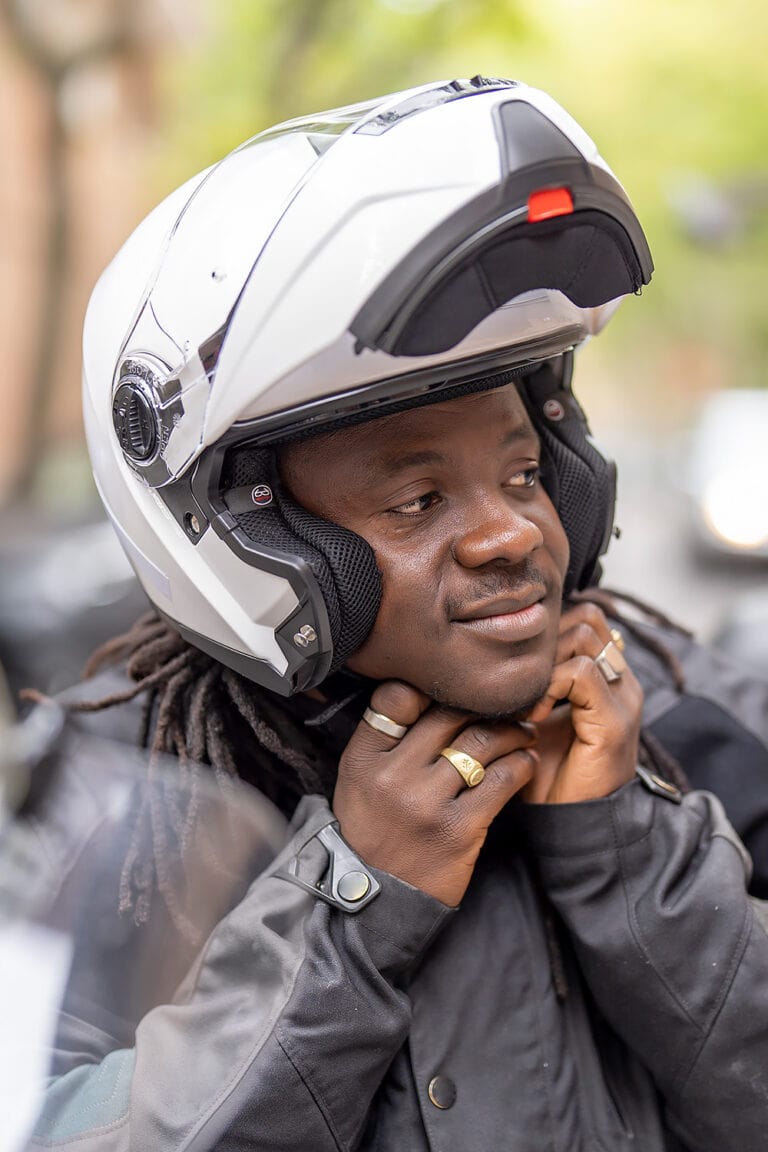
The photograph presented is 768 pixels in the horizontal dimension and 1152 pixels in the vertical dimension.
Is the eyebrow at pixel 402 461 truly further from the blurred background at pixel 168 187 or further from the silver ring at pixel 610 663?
the blurred background at pixel 168 187

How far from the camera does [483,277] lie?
127cm

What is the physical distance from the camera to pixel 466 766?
4.75 ft

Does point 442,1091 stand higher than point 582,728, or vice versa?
point 582,728

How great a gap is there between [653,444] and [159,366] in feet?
41.2

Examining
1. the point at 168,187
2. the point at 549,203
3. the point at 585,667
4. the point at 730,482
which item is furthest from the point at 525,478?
the point at 168,187

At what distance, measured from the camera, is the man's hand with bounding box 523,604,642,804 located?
1529 mm

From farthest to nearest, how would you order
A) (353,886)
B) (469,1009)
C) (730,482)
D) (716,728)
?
(730,482) < (716,728) < (469,1009) < (353,886)

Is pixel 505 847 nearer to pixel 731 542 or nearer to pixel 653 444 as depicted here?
pixel 731 542

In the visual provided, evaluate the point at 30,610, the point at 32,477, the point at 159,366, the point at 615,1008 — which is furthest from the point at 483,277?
the point at 32,477

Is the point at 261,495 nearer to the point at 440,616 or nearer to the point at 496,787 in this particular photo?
the point at 440,616

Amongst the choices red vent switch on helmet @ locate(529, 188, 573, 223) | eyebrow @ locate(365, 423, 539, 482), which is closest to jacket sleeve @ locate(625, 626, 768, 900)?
eyebrow @ locate(365, 423, 539, 482)

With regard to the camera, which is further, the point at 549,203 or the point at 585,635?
the point at 585,635

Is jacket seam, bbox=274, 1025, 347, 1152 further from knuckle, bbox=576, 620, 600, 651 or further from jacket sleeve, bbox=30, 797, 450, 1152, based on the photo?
knuckle, bbox=576, 620, 600, 651

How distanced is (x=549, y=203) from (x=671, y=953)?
2.97ft
